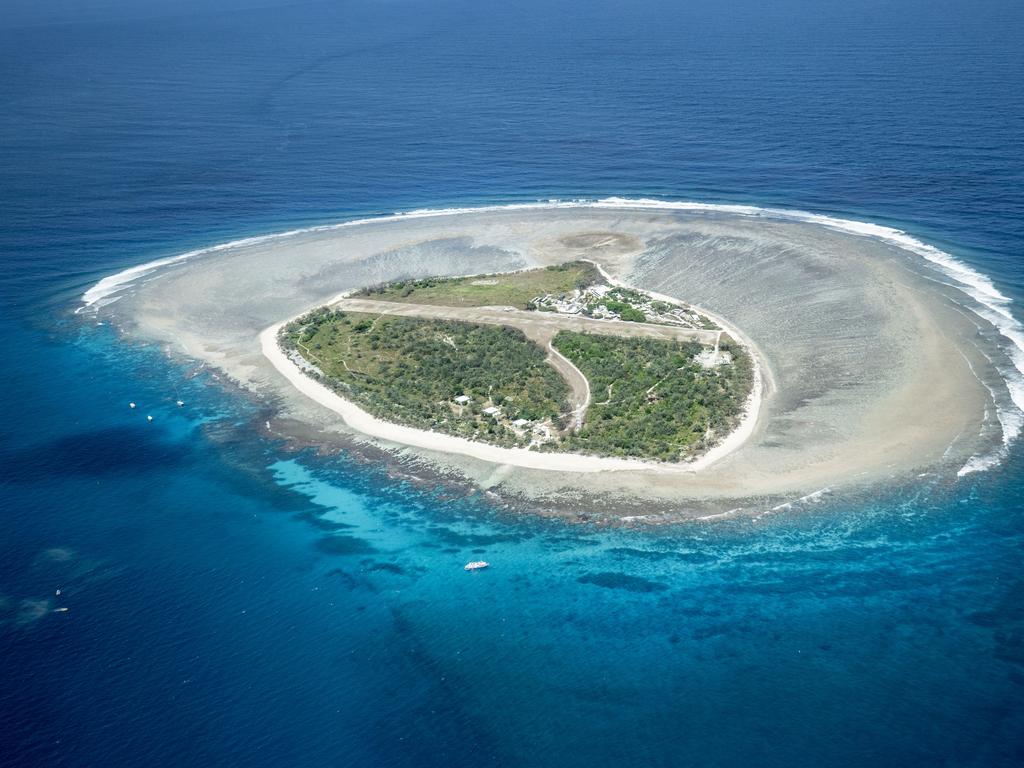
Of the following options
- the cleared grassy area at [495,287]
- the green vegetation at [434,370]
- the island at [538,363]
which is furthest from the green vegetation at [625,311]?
the green vegetation at [434,370]

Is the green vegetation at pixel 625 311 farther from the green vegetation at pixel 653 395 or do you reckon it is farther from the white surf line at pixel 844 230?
the white surf line at pixel 844 230

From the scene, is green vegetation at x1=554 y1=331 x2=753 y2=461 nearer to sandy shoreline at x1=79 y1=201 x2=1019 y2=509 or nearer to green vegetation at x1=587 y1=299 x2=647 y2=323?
sandy shoreline at x1=79 y1=201 x2=1019 y2=509

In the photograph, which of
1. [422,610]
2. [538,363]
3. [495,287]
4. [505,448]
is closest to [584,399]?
[538,363]

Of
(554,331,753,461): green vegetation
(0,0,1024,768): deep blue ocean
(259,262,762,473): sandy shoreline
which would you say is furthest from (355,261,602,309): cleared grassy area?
(0,0,1024,768): deep blue ocean

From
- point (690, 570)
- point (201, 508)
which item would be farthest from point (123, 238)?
point (690, 570)

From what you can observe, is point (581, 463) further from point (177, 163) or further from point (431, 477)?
point (177, 163)

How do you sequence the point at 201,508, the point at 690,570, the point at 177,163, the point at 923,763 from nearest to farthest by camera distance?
the point at 923,763
the point at 690,570
the point at 201,508
the point at 177,163
